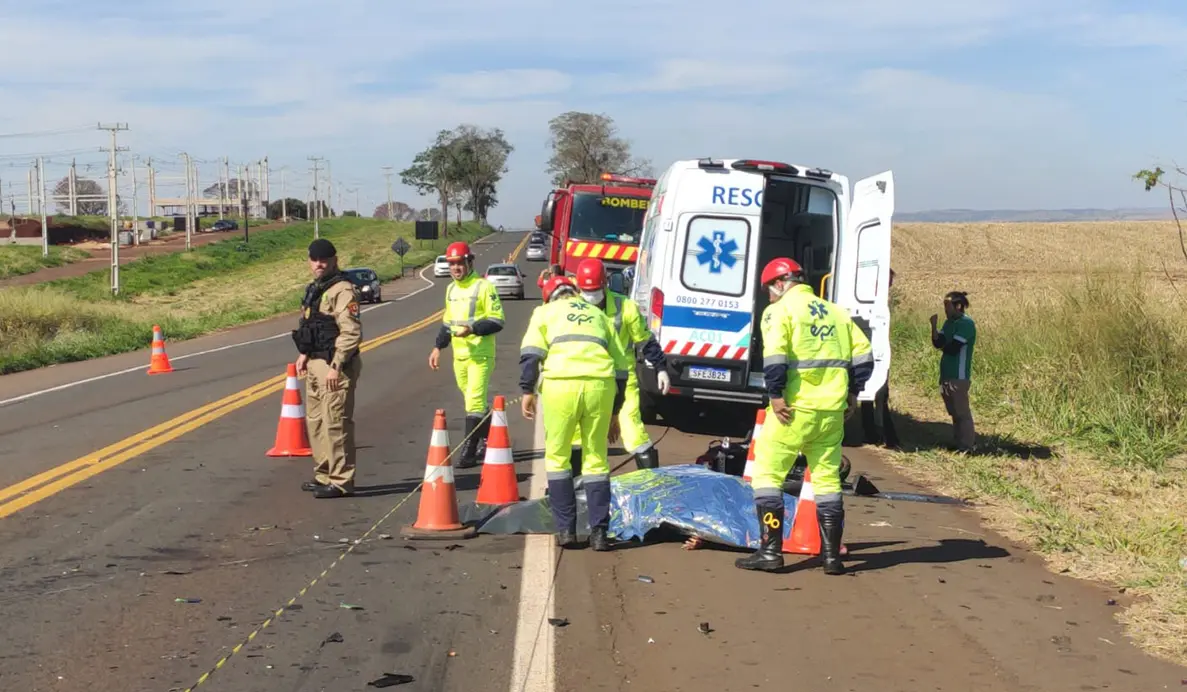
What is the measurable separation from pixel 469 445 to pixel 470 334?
949mm

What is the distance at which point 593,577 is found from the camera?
273 inches

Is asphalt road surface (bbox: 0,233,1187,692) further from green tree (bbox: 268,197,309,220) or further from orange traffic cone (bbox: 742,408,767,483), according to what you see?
green tree (bbox: 268,197,309,220)

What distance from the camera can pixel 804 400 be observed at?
6.98 metres

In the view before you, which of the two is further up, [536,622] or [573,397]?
[573,397]

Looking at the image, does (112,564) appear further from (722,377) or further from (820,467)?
(722,377)

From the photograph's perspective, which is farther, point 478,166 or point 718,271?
point 478,166

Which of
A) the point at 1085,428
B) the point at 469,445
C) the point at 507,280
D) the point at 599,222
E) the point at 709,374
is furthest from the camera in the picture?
the point at 507,280

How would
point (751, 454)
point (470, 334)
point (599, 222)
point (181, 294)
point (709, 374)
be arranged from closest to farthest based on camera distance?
point (751, 454), point (470, 334), point (709, 374), point (599, 222), point (181, 294)

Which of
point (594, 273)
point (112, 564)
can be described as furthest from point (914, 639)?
point (112, 564)

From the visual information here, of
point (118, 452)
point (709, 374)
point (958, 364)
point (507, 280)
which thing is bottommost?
point (507, 280)

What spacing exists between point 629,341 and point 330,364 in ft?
7.00

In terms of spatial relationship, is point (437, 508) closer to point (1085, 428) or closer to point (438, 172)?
point (1085, 428)

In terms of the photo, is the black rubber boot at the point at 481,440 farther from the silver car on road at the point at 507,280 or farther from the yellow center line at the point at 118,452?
the silver car on road at the point at 507,280

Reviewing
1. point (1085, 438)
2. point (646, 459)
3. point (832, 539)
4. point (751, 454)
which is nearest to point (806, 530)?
point (832, 539)
